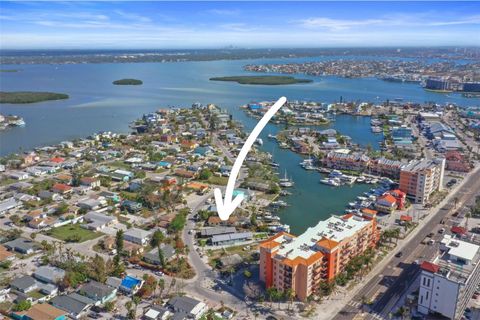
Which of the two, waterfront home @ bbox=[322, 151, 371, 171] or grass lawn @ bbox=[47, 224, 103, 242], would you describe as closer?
grass lawn @ bbox=[47, 224, 103, 242]

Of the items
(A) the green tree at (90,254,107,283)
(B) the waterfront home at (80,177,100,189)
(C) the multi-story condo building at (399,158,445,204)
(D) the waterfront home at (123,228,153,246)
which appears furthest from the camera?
(B) the waterfront home at (80,177,100,189)

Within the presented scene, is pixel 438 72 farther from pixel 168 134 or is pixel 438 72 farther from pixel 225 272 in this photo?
pixel 225 272

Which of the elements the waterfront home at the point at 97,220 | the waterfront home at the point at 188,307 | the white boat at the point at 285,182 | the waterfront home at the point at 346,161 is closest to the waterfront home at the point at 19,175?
the waterfront home at the point at 97,220

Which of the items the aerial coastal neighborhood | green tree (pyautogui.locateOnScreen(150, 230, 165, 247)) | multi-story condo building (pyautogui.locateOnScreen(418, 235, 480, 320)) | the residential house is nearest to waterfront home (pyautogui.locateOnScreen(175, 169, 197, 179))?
the aerial coastal neighborhood

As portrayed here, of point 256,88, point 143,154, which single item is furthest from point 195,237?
point 256,88

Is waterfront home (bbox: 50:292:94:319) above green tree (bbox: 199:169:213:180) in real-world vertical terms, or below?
below

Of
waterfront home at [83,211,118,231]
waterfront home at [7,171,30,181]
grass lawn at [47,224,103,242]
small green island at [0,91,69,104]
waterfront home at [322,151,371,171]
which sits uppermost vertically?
small green island at [0,91,69,104]

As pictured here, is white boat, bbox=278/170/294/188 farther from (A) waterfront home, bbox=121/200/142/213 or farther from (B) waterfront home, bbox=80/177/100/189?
(B) waterfront home, bbox=80/177/100/189
